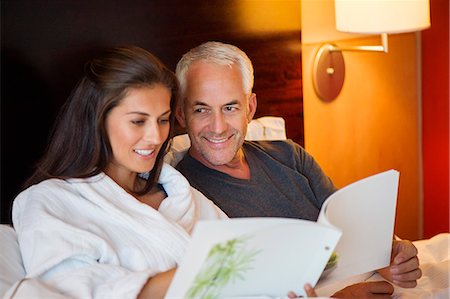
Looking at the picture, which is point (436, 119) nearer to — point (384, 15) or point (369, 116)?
point (369, 116)

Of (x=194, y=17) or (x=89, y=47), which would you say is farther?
(x=194, y=17)

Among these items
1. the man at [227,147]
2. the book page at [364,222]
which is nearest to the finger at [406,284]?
the man at [227,147]

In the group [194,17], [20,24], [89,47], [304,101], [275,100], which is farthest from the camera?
[304,101]

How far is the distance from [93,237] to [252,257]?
1.20 feet

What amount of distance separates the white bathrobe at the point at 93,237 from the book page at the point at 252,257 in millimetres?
180

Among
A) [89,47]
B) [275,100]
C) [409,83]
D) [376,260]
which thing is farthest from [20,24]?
[409,83]

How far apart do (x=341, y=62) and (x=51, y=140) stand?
1699mm

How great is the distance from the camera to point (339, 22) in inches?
122

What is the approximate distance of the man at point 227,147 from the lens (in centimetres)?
222

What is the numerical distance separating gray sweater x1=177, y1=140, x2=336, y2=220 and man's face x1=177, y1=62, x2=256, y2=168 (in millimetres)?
62

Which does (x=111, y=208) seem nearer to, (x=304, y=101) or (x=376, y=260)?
(x=376, y=260)

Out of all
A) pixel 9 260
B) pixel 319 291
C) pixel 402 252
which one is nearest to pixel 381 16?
pixel 402 252

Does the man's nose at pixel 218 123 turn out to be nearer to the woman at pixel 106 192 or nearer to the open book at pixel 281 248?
the woman at pixel 106 192

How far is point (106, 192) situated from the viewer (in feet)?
5.98
